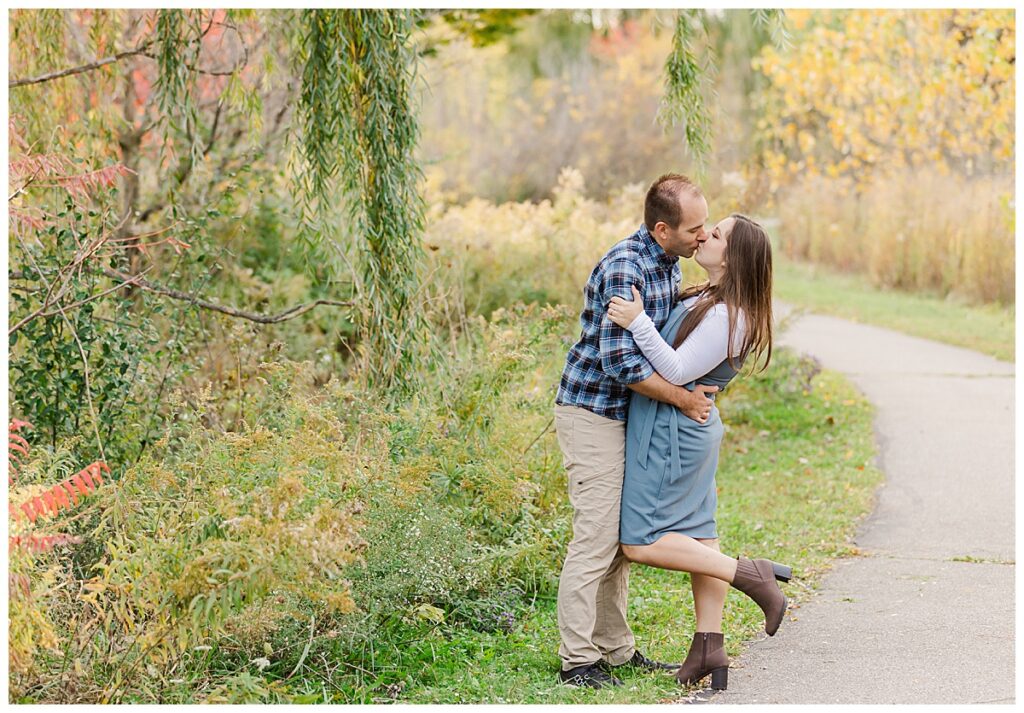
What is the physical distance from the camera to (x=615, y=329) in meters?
4.45

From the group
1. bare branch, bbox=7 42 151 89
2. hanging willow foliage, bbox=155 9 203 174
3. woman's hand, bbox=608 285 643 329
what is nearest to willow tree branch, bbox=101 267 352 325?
hanging willow foliage, bbox=155 9 203 174

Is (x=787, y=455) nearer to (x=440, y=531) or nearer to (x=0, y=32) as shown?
(x=440, y=531)

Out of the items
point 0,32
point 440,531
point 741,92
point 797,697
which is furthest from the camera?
point 741,92

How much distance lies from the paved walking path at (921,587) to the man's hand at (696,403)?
3.56 ft

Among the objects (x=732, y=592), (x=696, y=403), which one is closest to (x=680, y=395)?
(x=696, y=403)

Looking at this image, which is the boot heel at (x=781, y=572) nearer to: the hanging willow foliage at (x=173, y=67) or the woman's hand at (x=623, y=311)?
the woman's hand at (x=623, y=311)

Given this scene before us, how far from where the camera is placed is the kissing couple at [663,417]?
448 centimetres

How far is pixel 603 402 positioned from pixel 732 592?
6.05ft

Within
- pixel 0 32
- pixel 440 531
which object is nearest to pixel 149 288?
pixel 0 32

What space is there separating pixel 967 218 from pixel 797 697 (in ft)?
42.8

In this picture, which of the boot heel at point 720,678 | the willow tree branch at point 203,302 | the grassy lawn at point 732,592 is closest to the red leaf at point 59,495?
the grassy lawn at point 732,592

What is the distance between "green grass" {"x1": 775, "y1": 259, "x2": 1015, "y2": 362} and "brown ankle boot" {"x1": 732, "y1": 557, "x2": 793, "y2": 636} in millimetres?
7862

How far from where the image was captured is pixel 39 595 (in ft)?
12.9

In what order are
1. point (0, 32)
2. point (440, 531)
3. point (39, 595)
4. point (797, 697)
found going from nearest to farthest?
point (39, 595) < point (797, 697) < point (440, 531) < point (0, 32)
